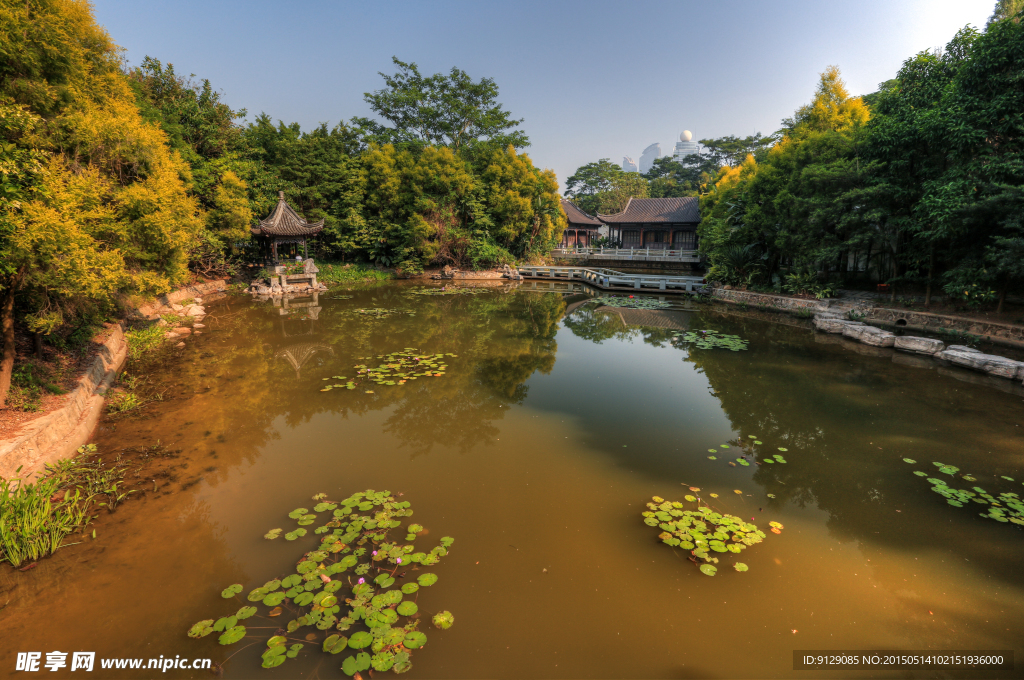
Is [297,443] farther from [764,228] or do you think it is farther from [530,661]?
[764,228]

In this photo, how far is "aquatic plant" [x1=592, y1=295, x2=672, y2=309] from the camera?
16.2 metres

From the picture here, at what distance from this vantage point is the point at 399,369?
7.55m

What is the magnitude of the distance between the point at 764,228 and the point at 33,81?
1852 cm

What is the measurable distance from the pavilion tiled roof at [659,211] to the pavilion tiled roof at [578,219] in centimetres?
120

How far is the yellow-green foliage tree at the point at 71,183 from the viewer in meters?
4.05

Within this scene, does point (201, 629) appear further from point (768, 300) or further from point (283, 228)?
point (283, 228)

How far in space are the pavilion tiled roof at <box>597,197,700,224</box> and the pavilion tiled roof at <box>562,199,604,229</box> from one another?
120 cm

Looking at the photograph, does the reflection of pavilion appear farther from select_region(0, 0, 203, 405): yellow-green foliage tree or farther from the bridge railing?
the bridge railing

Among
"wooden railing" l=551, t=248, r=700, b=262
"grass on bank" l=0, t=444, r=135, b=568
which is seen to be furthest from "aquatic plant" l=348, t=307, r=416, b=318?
"wooden railing" l=551, t=248, r=700, b=262

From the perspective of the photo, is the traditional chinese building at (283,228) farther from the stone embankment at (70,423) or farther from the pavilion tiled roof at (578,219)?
the pavilion tiled roof at (578,219)

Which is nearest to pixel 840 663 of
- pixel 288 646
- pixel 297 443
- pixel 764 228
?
pixel 288 646

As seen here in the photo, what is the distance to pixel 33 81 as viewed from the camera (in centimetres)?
532

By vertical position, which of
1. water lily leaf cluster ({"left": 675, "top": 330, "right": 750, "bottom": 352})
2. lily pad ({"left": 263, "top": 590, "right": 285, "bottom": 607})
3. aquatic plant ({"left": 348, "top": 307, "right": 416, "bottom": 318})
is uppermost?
aquatic plant ({"left": 348, "top": 307, "right": 416, "bottom": 318})

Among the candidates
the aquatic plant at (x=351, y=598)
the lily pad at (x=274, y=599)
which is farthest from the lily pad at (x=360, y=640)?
the lily pad at (x=274, y=599)
